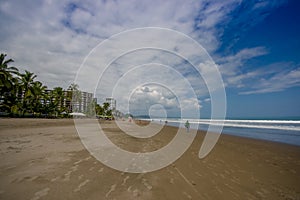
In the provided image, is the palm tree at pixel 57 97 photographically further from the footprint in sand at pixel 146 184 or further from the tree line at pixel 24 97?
the footprint in sand at pixel 146 184

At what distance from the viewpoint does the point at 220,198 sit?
12.8ft

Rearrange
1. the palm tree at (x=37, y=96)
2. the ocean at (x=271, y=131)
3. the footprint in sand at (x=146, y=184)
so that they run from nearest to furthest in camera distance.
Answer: the footprint in sand at (x=146, y=184)
the ocean at (x=271, y=131)
the palm tree at (x=37, y=96)

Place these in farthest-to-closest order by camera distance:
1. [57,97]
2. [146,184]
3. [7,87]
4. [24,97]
Result: 1. [57,97]
2. [24,97]
3. [7,87]
4. [146,184]

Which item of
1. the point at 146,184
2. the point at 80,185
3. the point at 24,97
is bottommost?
the point at 146,184

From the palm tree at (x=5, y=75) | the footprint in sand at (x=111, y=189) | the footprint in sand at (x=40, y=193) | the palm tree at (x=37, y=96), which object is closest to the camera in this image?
the footprint in sand at (x=40, y=193)

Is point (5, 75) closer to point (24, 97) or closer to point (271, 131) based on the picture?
point (24, 97)

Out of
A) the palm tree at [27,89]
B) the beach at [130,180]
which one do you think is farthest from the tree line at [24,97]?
the beach at [130,180]

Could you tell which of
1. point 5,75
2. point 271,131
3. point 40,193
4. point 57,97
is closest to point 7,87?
point 5,75

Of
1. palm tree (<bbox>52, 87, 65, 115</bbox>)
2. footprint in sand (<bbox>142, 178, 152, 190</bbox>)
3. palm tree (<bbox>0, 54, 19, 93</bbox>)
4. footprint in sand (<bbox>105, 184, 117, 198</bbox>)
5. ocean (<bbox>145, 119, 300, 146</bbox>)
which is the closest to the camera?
footprint in sand (<bbox>105, 184, 117, 198</bbox>)

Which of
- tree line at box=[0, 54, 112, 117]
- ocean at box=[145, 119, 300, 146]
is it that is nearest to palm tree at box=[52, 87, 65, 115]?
tree line at box=[0, 54, 112, 117]

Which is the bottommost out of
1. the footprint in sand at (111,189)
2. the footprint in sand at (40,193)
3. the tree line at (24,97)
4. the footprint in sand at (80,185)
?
the footprint in sand at (111,189)

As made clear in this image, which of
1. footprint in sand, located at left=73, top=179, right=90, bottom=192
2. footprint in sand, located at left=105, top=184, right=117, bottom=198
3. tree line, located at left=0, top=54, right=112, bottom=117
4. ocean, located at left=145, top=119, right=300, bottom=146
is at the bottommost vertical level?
ocean, located at left=145, top=119, right=300, bottom=146

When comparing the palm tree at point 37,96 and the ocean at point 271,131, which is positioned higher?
the palm tree at point 37,96

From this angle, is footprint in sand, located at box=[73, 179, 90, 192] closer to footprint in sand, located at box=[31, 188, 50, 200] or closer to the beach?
the beach
